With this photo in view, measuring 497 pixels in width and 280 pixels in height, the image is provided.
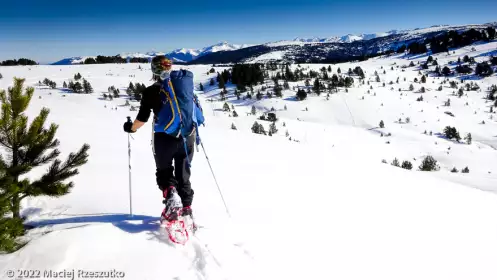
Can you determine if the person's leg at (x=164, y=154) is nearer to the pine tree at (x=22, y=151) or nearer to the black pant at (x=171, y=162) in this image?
the black pant at (x=171, y=162)

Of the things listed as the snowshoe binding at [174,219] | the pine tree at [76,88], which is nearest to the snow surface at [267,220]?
the snowshoe binding at [174,219]

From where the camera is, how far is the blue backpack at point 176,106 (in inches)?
127

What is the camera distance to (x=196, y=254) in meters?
3.13

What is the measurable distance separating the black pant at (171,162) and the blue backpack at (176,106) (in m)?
0.11

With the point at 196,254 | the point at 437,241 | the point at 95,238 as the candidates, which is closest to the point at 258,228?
the point at 196,254

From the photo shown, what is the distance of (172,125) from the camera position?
330 cm

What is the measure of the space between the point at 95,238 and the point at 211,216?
1577 mm

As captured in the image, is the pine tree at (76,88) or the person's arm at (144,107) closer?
the person's arm at (144,107)

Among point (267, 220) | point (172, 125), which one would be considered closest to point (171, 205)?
point (172, 125)

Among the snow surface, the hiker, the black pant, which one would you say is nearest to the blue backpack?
the hiker

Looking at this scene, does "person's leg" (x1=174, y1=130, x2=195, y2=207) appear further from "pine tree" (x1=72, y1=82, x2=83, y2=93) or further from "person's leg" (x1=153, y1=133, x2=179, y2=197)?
"pine tree" (x1=72, y1=82, x2=83, y2=93)

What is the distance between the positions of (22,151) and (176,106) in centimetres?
168

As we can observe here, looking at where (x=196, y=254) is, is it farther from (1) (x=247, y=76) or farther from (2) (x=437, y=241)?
(1) (x=247, y=76)

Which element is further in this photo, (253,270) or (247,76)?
(247,76)
